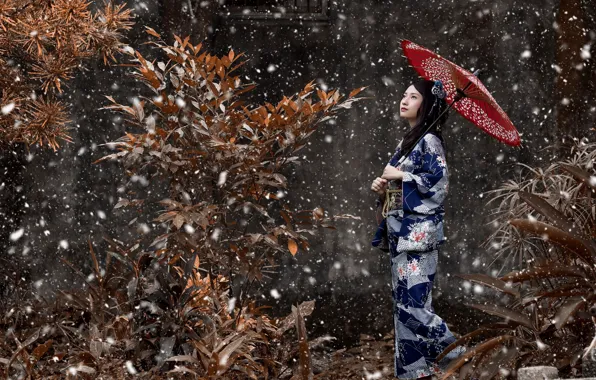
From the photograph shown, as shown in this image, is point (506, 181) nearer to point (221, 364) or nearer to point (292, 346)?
point (292, 346)

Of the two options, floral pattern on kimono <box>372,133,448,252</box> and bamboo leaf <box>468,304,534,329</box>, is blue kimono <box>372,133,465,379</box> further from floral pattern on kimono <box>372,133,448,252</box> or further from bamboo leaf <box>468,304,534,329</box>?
bamboo leaf <box>468,304,534,329</box>

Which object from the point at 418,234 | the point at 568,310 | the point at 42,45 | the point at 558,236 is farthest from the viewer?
the point at 42,45

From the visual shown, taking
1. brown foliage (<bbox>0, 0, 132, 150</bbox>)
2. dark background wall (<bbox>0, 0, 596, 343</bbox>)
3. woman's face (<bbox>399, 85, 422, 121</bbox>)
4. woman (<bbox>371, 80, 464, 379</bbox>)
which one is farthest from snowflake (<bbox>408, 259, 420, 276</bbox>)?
brown foliage (<bbox>0, 0, 132, 150</bbox>)

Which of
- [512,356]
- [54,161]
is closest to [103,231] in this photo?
[54,161]

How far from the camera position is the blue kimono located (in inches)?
185

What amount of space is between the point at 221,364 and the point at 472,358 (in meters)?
1.34

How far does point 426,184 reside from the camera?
4738mm

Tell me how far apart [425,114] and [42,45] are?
2.27 m

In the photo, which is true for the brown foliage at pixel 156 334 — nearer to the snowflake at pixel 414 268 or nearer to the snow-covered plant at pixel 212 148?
the snow-covered plant at pixel 212 148

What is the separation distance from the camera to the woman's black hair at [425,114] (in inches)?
191

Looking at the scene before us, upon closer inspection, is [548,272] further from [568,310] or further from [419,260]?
[419,260]

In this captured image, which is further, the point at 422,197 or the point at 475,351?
the point at 422,197

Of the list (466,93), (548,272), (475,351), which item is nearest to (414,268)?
(475,351)

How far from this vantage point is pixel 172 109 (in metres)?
5.08
